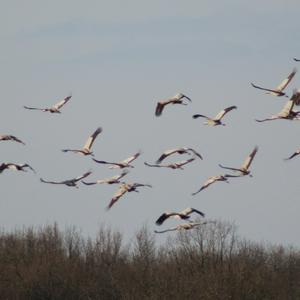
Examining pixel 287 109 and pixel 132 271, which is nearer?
pixel 287 109

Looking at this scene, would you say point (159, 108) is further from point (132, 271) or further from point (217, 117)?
point (132, 271)

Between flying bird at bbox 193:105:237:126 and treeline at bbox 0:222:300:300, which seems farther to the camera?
treeline at bbox 0:222:300:300

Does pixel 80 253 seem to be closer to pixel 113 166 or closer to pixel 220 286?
pixel 220 286

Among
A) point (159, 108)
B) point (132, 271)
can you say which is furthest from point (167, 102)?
point (132, 271)

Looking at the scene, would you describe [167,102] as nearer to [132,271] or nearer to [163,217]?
[163,217]

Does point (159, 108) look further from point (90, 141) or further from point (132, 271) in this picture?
point (132, 271)

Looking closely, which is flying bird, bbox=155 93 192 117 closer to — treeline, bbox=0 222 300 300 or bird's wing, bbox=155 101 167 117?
bird's wing, bbox=155 101 167 117

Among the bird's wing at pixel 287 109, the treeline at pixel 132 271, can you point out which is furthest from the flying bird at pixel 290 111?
the treeline at pixel 132 271

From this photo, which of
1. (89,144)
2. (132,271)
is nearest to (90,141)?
(89,144)

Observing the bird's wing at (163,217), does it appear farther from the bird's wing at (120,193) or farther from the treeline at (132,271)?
the treeline at (132,271)

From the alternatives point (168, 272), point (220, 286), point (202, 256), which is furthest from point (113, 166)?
point (202, 256)

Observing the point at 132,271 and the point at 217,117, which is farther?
the point at 132,271

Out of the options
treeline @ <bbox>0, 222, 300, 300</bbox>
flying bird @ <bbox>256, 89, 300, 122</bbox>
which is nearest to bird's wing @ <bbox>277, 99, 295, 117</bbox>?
flying bird @ <bbox>256, 89, 300, 122</bbox>

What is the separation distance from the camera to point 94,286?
270 ft
